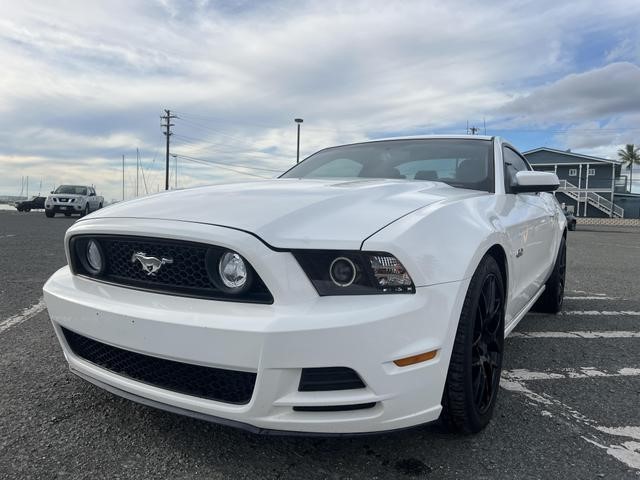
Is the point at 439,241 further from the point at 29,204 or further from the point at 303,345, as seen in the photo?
the point at 29,204

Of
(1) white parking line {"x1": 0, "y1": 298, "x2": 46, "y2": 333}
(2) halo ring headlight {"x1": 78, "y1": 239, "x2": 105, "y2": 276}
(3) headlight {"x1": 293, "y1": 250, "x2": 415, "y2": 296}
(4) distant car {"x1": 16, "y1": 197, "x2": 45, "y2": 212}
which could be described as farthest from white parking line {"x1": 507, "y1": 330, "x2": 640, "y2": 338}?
(4) distant car {"x1": 16, "y1": 197, "x2": 45, "y2": 212}

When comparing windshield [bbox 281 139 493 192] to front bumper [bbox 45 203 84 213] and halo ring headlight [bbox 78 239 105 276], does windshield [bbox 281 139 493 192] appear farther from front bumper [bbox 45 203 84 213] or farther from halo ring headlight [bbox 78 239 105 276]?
front bumper [bbox 45 203 84 213]

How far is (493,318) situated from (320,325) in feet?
3.57

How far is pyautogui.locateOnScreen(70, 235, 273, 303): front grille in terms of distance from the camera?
1781 mm

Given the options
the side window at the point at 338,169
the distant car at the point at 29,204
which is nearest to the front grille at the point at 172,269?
the side window at the point at 338,169

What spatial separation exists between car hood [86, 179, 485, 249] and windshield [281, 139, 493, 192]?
66 centimetres

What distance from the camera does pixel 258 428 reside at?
1.69 meters

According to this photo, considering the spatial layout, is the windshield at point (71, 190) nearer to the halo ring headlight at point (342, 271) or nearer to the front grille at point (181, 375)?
the front grille at point (181, 375)

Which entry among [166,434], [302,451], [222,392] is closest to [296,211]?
[222,392]

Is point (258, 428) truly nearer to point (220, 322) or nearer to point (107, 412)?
point (220, 322)

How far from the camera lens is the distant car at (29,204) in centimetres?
3437

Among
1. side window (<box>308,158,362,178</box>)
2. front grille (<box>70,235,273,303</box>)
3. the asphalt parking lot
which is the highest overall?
side window (<box>308,158,362,178</box>)

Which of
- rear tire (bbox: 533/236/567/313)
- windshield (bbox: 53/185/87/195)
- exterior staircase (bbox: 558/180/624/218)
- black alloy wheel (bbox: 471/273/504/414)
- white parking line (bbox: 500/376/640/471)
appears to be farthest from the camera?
exterior staircase (bbox: 558/180/624/218)

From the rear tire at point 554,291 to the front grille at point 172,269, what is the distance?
11.0 feet
